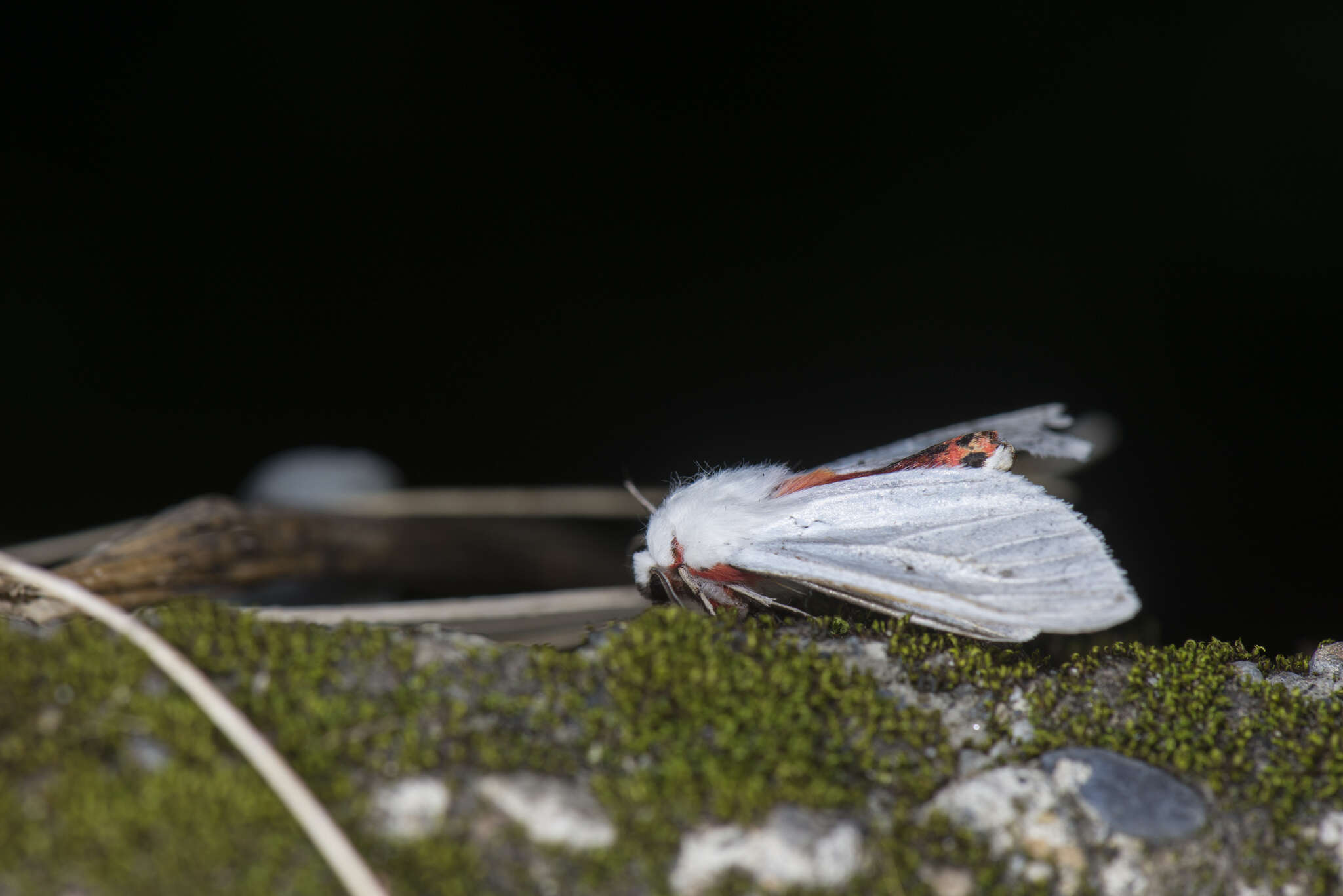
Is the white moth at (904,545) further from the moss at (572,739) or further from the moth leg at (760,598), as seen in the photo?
the moss at (572,739)

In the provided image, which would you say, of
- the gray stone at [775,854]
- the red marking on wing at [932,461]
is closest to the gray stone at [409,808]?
the gray stone at [775,854]

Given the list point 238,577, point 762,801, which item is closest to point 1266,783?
point 762,801

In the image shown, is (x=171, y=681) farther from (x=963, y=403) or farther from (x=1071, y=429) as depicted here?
(x=963, y=403)

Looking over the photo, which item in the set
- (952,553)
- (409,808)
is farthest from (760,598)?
(409,808)

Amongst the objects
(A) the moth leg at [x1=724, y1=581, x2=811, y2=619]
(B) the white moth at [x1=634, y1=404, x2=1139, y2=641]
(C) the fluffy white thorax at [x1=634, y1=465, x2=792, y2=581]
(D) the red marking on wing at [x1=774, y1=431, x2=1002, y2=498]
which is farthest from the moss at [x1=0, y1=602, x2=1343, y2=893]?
(D) the red marking on wing at [x1=774, y1=431, x2=1002, y2=498]

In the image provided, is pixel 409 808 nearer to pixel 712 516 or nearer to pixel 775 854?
pixel 775 854

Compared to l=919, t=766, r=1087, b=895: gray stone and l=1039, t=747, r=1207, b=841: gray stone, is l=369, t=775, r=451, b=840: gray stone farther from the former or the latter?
l=1039, t=747, r=1207, b=841: gray stone
